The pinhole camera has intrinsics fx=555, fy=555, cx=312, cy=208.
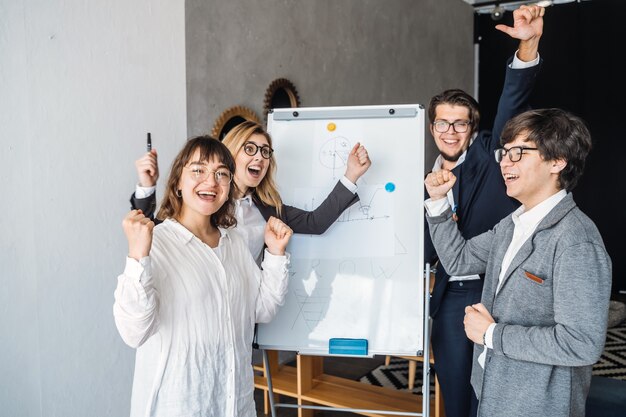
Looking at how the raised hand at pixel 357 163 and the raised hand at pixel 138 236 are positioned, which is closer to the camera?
the raised hand at pixel 138 236

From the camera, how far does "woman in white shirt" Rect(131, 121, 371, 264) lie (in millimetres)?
2213

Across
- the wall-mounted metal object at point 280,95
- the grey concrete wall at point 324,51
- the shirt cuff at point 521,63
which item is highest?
the grey concrete wall at point 324,51

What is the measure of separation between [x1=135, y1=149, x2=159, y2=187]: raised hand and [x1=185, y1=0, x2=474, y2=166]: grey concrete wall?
903 millimetres

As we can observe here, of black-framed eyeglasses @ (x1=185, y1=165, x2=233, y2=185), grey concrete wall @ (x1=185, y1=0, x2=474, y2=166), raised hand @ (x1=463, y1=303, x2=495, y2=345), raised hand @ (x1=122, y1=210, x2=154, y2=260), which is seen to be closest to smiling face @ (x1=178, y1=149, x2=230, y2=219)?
black-framed eyeglasses @ (x1=185, y1=165, x2=233, y2=185)

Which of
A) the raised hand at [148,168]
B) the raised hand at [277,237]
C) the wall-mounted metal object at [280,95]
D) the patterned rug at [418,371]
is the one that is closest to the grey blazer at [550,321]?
the raised hand at [277,237]

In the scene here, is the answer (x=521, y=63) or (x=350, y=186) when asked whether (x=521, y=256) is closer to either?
(x=521, y=63)

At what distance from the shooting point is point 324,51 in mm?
4461

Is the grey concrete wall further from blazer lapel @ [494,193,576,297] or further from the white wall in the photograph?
blazer lapel @ [494,193,576,297]

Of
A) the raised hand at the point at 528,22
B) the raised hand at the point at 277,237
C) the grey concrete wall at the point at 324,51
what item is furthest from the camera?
the grey concrete wall at the point at 324,51

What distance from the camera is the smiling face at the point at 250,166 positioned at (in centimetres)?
221

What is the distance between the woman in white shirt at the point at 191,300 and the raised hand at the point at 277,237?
123mm

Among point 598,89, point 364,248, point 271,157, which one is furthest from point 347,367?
point 598,89

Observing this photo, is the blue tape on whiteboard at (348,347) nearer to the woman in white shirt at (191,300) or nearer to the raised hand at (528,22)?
the woman in white shirt at (191,300)

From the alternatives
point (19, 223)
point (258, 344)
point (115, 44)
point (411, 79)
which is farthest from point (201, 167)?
point (411, 79)
